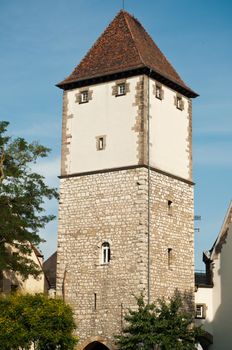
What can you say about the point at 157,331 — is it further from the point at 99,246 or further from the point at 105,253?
the point at 99,246

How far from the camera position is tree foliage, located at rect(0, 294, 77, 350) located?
96.0 feet

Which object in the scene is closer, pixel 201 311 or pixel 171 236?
pixel 171 236

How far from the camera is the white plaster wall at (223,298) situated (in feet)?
122

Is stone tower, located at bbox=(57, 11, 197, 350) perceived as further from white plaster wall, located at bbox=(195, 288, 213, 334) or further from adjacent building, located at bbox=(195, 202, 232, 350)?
adjacent building, located at bbox=(195, 202, 232, 350)

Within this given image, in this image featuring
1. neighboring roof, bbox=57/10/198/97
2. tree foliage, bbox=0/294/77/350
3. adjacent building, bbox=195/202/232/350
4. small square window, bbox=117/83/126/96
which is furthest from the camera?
adjacent building, bbox=195/202/232/350

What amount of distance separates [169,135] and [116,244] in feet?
18.6

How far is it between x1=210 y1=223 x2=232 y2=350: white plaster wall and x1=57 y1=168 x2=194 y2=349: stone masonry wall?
10.2ft

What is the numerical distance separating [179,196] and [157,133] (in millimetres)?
3010

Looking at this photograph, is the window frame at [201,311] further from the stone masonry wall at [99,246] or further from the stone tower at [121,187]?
the stone masonry wall at [99,246]

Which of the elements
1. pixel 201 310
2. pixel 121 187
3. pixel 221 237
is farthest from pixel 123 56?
pixel 201 310

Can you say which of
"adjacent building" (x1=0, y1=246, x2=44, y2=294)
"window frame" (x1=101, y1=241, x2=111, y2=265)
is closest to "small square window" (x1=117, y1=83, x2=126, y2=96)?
"window frame" (x1=101, y1=241, x2=111, y2=265)

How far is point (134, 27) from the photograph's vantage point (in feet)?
123

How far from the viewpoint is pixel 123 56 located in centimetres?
3534

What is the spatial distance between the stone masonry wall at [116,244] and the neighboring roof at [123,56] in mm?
4548
